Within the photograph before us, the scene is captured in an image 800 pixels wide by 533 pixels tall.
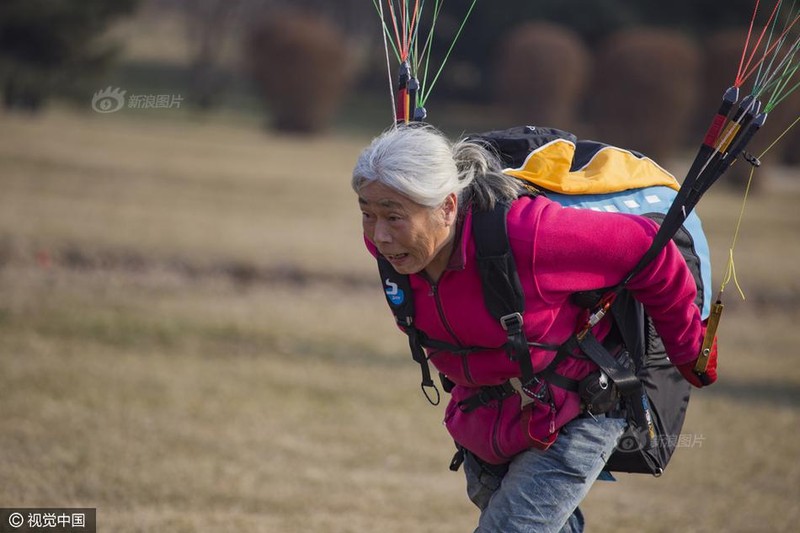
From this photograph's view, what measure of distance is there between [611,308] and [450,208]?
0.68 m

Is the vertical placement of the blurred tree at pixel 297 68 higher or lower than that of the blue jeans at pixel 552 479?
lower

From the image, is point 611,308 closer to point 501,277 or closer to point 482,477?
point 501,277

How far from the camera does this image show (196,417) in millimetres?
7434

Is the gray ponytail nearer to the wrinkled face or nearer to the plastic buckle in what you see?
the wrinkled face

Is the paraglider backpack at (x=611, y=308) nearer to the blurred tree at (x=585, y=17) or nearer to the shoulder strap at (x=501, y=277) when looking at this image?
the shoulder strap at (x=501, y=277)

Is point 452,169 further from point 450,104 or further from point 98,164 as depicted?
point 450,104

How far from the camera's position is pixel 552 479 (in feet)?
10.5

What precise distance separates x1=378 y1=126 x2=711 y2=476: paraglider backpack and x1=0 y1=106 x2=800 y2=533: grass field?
1.92 meters

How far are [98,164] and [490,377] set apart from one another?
50.2 ft

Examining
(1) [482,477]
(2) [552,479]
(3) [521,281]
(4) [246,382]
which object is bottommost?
(4) [246,382]

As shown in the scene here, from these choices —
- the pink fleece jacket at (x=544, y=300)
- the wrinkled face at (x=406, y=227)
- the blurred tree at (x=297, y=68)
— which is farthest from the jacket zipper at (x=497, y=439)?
the blurred tree at (x=297, y=68)

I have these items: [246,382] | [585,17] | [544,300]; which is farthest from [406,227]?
[585,17]

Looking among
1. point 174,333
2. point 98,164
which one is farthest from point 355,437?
point 98,164

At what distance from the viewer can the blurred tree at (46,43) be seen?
23.1 metres
